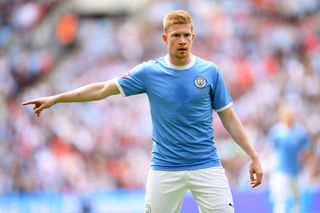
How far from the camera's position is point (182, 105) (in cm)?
674

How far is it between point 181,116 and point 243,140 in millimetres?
527

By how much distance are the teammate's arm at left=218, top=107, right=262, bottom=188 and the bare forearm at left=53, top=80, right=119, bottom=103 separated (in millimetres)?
895

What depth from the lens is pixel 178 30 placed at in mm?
6645

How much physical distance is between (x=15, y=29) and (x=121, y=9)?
281 centimetres

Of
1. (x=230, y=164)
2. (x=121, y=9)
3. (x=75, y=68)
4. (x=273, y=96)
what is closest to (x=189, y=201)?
(x=230, y=164)

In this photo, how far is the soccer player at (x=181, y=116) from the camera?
672 cm

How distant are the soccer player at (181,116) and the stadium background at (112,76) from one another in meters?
8.38

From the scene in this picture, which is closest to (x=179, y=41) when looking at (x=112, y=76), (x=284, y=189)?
(x=284, y=189)

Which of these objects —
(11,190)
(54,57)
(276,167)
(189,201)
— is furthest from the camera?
(54,57)

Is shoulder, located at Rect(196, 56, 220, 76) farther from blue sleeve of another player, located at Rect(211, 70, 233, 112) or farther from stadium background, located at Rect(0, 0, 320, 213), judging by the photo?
stadium background, located at Rect(0, 0, 320, 213)

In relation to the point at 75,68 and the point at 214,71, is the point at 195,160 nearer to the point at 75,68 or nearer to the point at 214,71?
the point at 214,71

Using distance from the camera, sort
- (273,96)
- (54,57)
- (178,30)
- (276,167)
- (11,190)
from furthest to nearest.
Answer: (54,57), (273,96), (11,190), (276,167), (178,30)

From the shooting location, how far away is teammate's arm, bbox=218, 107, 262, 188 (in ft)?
22.3

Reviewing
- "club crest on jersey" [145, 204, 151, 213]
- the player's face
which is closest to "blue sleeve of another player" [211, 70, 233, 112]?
the player's face
